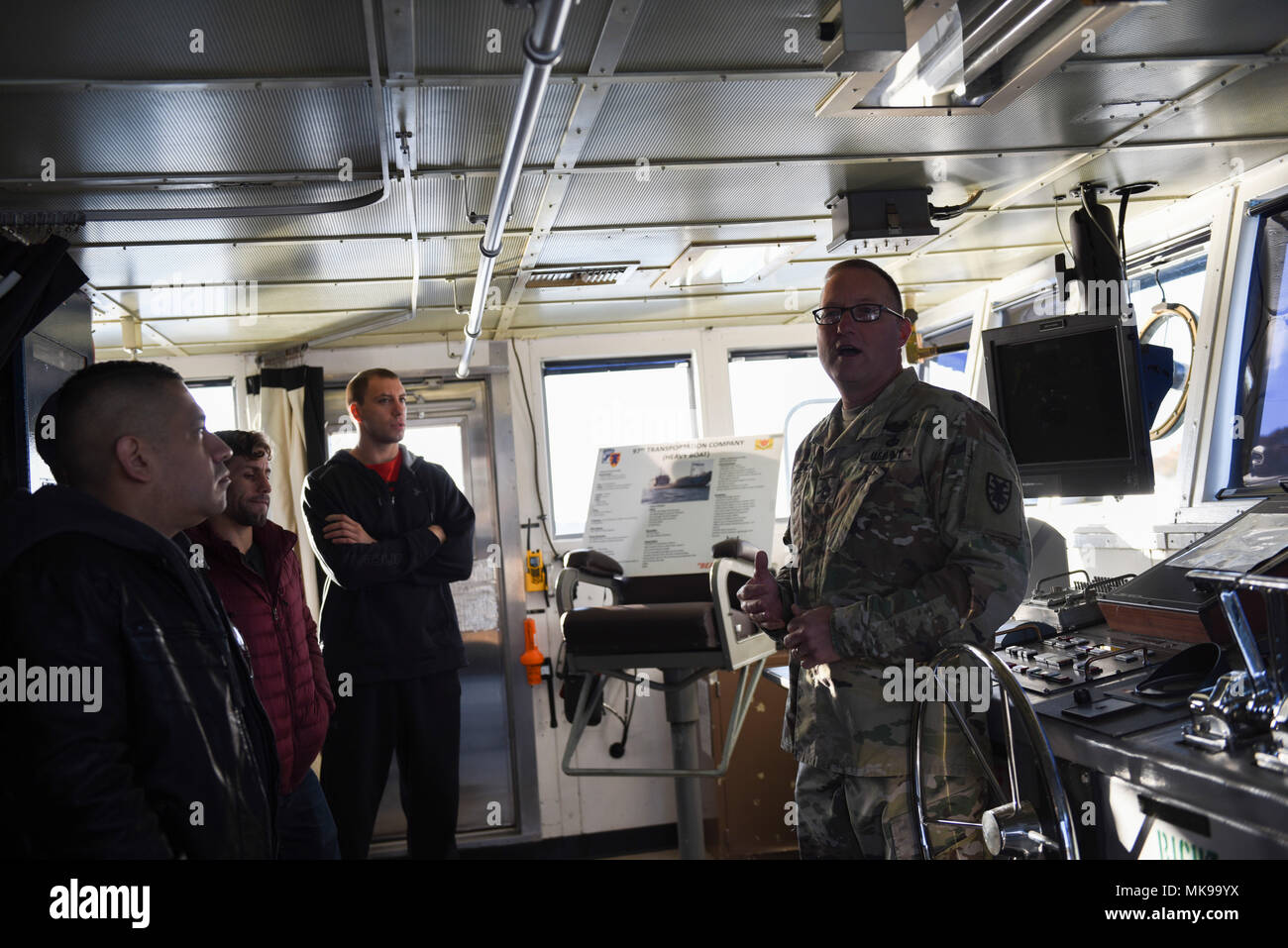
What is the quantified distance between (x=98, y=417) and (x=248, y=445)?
4.02 ft

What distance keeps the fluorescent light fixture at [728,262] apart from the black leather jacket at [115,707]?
3.02m

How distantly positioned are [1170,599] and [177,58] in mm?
2559

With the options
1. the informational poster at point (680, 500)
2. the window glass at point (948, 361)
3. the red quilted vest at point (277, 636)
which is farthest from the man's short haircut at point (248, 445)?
the window glass at point (948, 361)

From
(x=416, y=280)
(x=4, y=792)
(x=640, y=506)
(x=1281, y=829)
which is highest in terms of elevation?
(x=416, y=280)

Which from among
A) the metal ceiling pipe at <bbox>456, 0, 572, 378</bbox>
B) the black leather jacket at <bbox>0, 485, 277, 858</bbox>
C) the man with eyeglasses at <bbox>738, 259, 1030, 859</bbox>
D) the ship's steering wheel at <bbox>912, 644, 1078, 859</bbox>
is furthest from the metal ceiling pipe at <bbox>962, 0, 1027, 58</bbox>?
the black leather jacket at <bbox>0, 485, 277, 858</bbox>

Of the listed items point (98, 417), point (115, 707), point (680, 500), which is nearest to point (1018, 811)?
point (115, 707)

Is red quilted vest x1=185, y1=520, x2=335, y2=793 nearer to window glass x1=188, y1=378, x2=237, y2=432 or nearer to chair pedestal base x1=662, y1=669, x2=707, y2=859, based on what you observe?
chair pedestal base x1=662, y1=669, x2=707, y2=859

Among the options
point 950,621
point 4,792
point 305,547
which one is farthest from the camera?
point 305,547

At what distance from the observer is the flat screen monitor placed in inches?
141

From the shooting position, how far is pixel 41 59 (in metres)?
2.20

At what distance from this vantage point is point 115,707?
1.41m

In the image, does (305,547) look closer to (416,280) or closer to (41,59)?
(416,280)

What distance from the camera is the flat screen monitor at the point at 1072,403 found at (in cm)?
358
